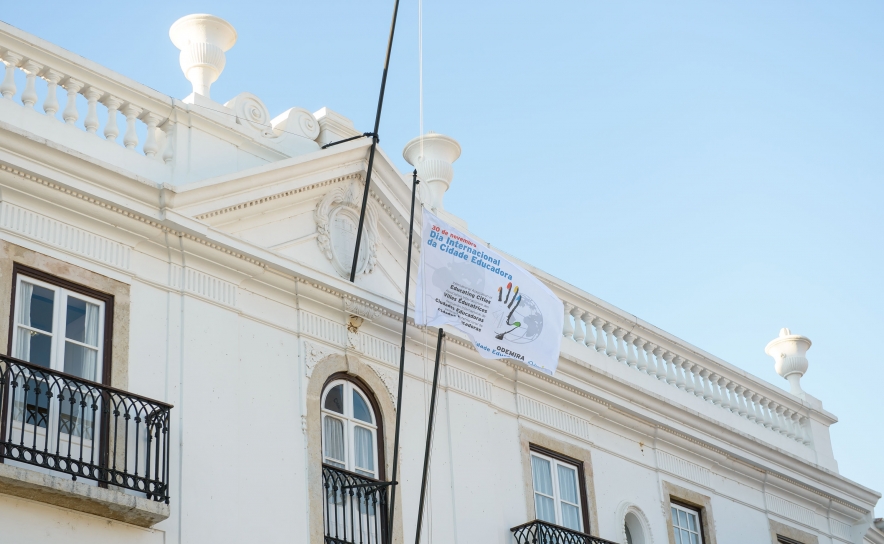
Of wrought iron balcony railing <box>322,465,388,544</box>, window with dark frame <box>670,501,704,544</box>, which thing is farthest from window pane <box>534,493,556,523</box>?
wrought iron balcony railing <box>322,465,388,544</box>

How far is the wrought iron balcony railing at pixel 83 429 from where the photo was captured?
943cm

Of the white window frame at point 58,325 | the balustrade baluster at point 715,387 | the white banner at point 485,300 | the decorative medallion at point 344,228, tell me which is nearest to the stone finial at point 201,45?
the decorative medallion at point 344,228

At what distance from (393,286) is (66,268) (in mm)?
3601

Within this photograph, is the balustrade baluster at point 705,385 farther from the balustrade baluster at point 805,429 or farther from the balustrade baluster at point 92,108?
the balustrade baluster at point 92,108

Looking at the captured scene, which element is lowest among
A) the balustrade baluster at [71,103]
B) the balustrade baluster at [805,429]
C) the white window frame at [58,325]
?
the white window frame at [58,325]

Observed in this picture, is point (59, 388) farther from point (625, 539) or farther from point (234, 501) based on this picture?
point (625, 539)

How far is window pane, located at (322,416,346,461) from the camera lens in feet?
38.7

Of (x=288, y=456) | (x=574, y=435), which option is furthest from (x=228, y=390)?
(x=574, y=435)

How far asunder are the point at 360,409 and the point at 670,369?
494 centimetres

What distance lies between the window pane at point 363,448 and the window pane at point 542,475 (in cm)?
208

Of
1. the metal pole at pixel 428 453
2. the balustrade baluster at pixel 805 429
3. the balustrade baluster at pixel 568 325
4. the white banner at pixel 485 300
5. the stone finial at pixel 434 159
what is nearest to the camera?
the metal pole at pixel 428 453

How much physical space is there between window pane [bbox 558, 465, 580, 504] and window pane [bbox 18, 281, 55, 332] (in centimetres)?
567

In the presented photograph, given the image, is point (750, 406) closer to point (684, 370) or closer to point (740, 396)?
point (740, 396)

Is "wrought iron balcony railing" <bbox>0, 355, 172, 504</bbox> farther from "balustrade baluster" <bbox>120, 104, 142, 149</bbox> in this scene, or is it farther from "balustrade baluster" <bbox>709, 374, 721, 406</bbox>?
"balustrade baluster" <bbox>709, 374, 721, 406</bbox>
